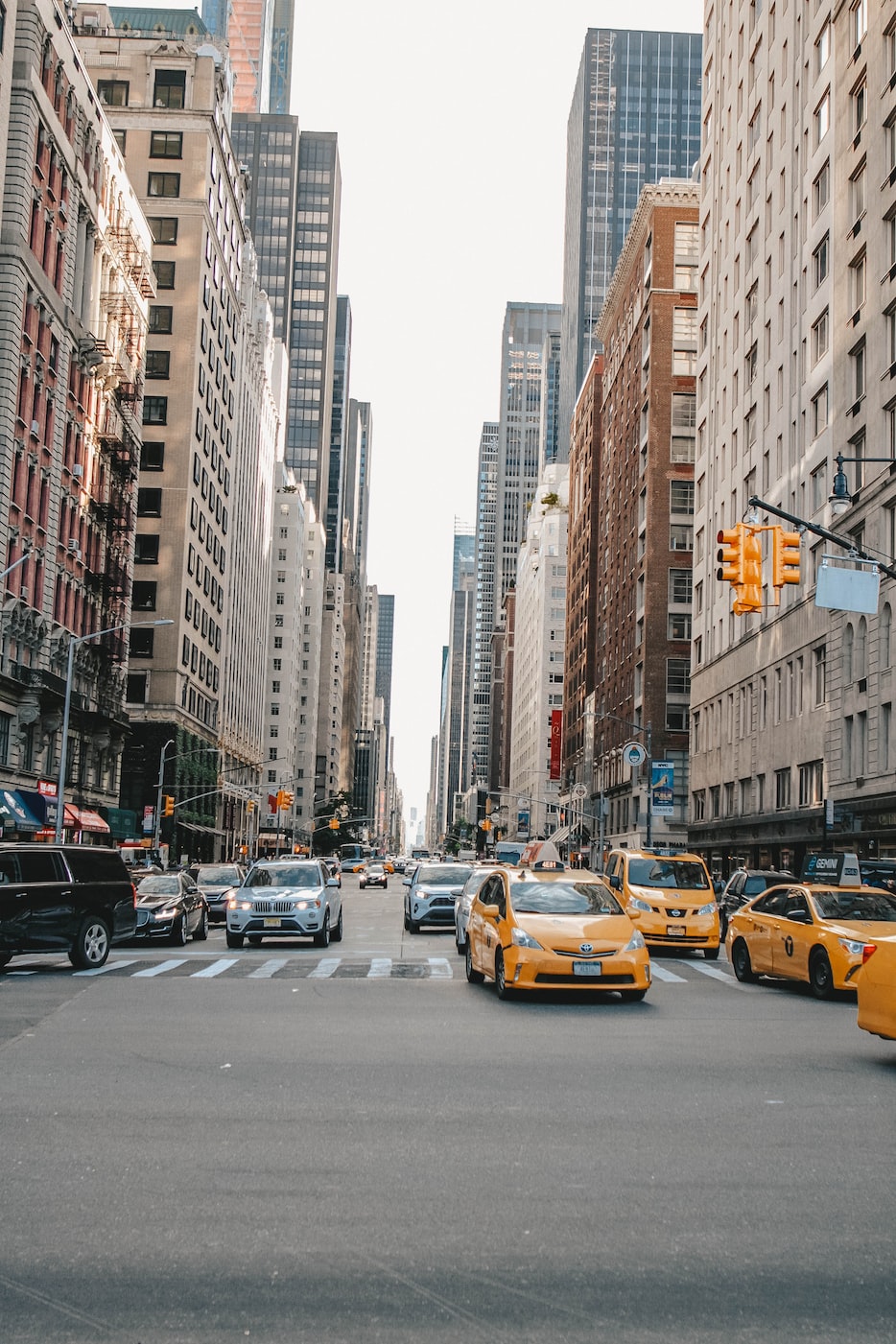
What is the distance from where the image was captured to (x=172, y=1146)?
27.2 ft

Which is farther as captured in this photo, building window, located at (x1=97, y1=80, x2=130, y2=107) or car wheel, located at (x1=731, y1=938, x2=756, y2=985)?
building window, located at (x1=97, y1=80, x2=130, y2=107)

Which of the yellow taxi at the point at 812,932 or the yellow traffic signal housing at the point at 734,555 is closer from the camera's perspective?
the yellow taxi at the point at 812,932

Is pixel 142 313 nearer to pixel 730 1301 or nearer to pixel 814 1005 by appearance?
pixel 814 1005

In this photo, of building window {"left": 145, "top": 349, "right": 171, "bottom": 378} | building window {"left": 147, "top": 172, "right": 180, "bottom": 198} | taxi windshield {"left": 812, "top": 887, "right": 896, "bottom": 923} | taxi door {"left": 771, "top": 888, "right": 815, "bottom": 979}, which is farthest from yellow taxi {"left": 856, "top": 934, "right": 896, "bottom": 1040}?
building window {"left": 147, "top": 172, "right": 180, "bottom": 198}

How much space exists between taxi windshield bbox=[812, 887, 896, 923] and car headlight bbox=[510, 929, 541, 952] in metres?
4.53

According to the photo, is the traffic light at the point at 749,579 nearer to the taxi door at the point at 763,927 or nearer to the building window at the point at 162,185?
the taxi door at the point at 763,927

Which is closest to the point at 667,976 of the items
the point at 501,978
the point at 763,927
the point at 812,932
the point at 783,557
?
the point at 763,927

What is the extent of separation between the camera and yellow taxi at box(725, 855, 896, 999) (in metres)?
17.8

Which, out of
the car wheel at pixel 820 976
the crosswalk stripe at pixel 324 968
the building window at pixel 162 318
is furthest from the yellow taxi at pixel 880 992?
the building window at pixel 162 318

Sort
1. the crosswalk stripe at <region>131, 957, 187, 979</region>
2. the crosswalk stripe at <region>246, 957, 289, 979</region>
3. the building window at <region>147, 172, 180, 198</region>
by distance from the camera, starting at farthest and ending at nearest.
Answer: the building window at <region>147, 172, 180, 198</region> < the crosswalk stripe at <region>131, 957, 187, 979</region> < the crosswalk stripe at <region>246, 957, 289, 979</region>

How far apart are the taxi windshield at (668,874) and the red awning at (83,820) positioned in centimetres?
3402

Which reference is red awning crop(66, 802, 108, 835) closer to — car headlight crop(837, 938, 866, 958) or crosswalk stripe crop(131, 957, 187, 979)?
crosswalk stripe crop(131, 957, 187, 979)

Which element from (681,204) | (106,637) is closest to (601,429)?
(681,204)

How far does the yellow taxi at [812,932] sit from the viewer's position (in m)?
17.8
